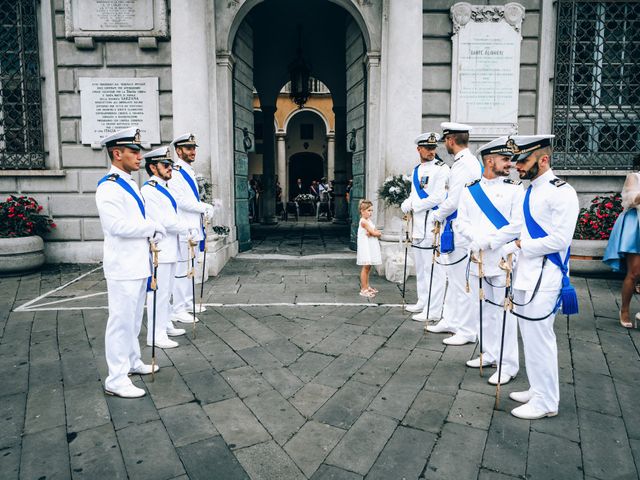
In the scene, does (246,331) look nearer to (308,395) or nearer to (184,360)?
(184,360)

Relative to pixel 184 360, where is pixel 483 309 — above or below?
above

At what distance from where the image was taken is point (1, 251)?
8.05 metres

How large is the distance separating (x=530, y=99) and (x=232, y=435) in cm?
760

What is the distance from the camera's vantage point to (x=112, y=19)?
8.63 meters

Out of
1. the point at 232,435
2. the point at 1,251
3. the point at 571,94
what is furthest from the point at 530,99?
the point at 1,251

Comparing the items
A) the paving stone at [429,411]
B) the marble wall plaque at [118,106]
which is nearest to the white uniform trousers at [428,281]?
the paving stone at [429,411]

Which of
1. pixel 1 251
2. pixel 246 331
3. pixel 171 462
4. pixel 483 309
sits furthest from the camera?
pixel 1 251

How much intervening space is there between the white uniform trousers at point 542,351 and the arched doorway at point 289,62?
5913mm

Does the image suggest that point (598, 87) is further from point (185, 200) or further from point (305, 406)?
point (305, 406)

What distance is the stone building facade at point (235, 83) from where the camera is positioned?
831 cm

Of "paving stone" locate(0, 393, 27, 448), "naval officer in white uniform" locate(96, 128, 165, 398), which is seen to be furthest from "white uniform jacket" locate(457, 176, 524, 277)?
"paving stone" locate(0, 393, 27, 448)

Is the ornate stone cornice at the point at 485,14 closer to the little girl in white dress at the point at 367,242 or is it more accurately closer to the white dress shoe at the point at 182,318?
the little girl in white dress at the point at 367,242

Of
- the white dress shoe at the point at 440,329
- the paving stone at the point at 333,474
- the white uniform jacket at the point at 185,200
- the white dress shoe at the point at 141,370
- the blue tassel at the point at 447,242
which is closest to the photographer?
the paving stone at the point at 333,474

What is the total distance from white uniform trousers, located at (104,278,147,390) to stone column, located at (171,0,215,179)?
4.69 metres
